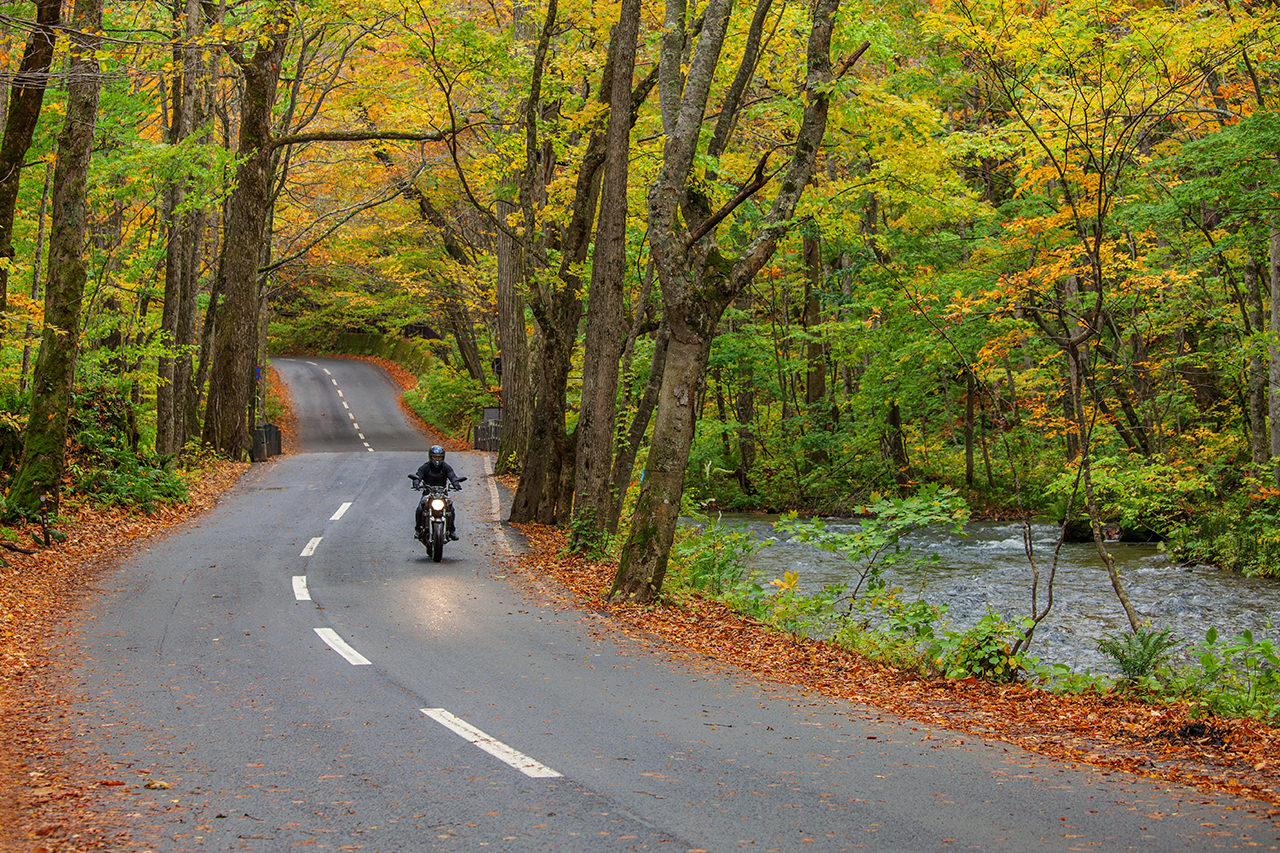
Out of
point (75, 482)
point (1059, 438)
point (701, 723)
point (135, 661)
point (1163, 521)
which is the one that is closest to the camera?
point (701, 723)

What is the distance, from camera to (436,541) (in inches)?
596

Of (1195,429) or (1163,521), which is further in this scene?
(1195,429)

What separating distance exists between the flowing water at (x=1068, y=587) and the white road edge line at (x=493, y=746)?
652 centimetres

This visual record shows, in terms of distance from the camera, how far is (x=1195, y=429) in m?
23.5

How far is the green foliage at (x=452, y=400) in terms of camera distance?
42.7m

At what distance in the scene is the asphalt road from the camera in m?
4.93

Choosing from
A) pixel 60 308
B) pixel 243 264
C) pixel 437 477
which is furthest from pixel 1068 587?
pixel 243 264

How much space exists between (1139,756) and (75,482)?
1789cm

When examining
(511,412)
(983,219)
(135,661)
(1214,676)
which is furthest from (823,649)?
(511,412)

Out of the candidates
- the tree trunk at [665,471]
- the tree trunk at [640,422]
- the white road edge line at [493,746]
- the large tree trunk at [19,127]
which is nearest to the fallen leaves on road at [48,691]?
the white road edge line at [493,746]

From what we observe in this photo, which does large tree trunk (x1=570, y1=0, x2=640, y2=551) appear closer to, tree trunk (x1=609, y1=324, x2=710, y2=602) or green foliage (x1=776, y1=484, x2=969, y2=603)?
tree trunk (x1=609, y1=324, x2=710, y2=602)

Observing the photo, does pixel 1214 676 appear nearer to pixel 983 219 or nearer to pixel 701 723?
pixel 701 723

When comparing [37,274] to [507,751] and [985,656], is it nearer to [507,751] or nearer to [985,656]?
[507,751]

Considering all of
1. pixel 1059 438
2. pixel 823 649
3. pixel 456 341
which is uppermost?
pixel 456 341
